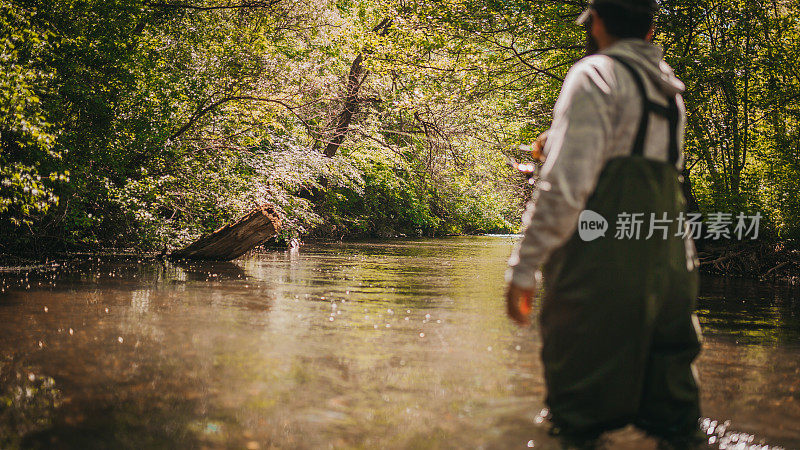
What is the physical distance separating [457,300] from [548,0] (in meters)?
8.90

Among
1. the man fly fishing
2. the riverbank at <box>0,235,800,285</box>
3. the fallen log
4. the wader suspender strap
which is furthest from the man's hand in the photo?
the riverbank at <box>0,235,800,285</box>

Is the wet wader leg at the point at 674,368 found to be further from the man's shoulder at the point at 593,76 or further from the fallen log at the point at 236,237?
the fallen log at the point at 236,237

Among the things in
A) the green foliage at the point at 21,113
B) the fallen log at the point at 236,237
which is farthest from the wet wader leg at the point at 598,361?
the fallen log at the point at 236,237

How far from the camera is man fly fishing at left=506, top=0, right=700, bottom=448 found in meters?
2.83

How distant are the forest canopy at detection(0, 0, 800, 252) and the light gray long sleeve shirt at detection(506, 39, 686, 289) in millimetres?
7560

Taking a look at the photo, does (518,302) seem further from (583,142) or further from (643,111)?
(643,111)

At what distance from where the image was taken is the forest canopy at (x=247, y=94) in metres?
11.1

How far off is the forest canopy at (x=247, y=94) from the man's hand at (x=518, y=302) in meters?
7.53

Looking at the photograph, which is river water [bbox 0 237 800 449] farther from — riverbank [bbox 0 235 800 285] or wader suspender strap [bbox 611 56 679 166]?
riverbank [bbox 0 235 800 285]

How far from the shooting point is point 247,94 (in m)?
17.8

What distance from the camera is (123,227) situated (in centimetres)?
1445

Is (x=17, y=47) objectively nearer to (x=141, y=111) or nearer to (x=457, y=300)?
(x=141, y=111)

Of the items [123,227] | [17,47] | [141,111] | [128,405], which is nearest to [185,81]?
[141,111]

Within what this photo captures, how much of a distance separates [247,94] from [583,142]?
1597cm
